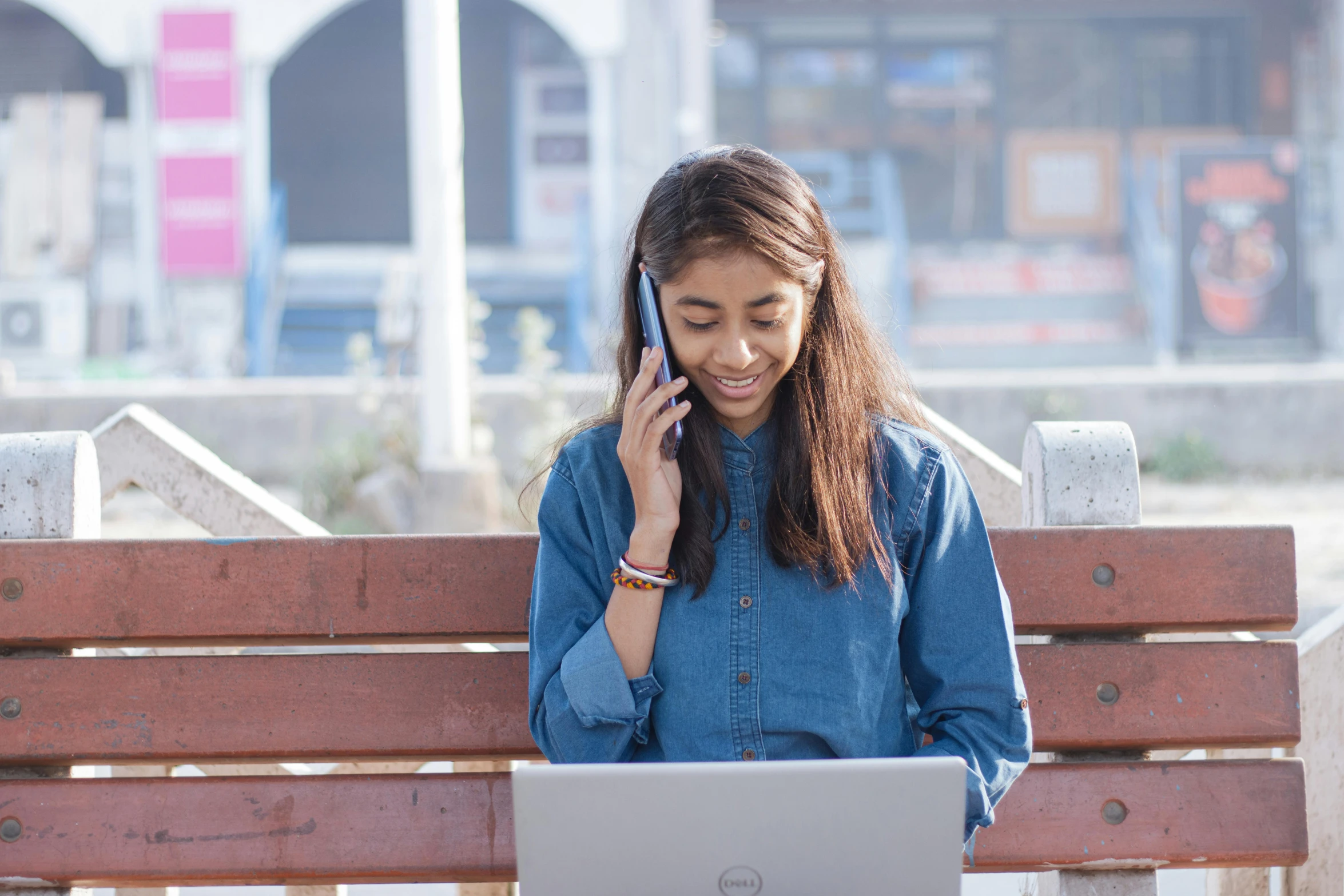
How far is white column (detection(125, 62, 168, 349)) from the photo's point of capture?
14.4 m

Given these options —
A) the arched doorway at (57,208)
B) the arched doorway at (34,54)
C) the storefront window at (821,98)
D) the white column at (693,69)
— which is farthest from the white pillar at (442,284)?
the arched doorway at (34,54)

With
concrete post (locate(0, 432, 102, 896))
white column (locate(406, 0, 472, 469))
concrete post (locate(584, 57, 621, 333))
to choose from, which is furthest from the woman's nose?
concrete post (locate(584, 57, 621, 333))

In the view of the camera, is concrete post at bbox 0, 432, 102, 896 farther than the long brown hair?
Yes

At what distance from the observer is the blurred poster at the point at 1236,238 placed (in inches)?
535

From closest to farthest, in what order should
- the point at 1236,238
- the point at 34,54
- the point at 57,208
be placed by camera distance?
the point at 1236,238 → the point at 57,208 → the point at 34,54

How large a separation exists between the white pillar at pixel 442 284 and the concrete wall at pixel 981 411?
4.87ft

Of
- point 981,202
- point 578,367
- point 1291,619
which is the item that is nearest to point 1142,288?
point 981,202

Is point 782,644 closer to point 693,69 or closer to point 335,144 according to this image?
point 693,69

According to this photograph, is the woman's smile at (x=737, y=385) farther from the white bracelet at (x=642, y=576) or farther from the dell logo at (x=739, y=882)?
the dell logo at (x=739, y=882)

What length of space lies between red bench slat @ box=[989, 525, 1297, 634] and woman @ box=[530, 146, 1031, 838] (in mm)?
259

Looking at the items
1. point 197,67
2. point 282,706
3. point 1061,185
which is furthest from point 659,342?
point 1061,185

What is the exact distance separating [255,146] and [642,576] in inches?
541

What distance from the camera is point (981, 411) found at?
8828 millimetres

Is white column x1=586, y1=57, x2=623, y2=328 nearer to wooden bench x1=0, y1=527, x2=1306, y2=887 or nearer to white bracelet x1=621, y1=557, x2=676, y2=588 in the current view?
wooden bench x1=0, y1=527, x2=1306, y2=887
